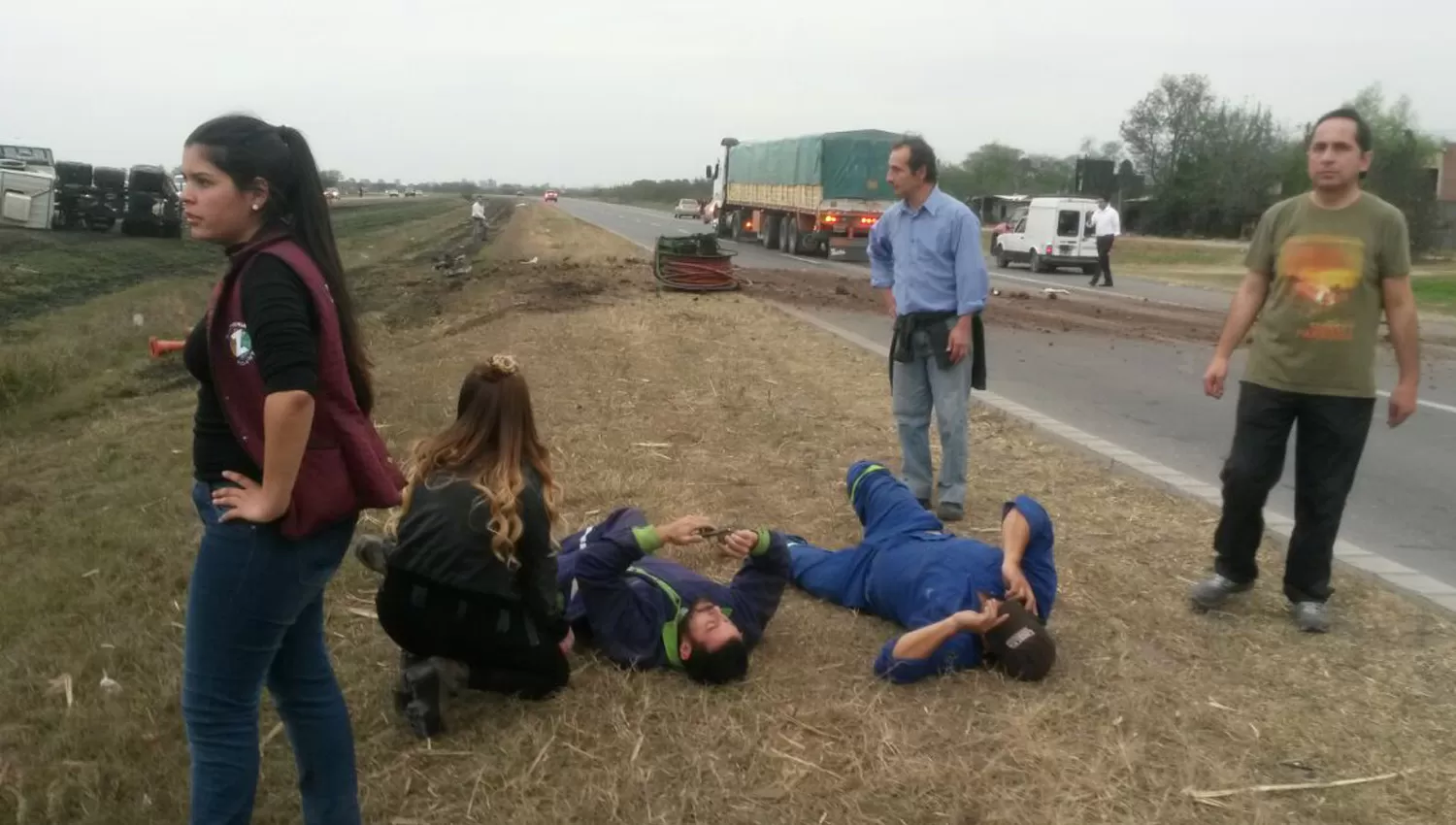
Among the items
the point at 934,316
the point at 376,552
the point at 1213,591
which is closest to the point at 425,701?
the point at 376,552

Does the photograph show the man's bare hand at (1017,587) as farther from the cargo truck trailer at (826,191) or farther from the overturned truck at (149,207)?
the overturned truck at (149,207)

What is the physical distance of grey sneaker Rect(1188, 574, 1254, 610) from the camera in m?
5.00

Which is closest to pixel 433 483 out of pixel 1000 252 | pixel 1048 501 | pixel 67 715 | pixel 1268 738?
pixel 67 715

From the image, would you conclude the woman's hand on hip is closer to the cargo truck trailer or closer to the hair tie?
the hair tie

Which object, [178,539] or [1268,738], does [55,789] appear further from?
[1268,738]

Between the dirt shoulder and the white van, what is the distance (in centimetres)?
2431

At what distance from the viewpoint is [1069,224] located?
30547 mm

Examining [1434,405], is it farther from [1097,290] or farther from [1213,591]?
[1097,290]

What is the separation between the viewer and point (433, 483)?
12.4ft

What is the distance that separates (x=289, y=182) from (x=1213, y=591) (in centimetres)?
385

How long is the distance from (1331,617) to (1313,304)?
1224mm

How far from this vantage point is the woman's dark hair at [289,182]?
2660 mm

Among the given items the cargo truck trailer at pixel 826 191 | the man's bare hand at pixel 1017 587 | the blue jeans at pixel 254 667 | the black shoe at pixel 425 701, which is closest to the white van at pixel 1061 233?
the cargo truck trailer at pixel 826 191

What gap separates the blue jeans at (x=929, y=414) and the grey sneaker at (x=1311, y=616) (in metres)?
1.83
